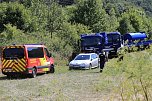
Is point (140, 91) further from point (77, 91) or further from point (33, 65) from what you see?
point (33, 65)

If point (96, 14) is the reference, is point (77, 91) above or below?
below

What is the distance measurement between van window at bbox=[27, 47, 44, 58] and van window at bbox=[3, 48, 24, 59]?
54 cm

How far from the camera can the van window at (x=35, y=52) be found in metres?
24.7

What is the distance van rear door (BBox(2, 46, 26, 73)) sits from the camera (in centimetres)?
2416

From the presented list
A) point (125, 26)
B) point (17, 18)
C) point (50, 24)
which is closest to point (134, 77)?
point (17, 18)

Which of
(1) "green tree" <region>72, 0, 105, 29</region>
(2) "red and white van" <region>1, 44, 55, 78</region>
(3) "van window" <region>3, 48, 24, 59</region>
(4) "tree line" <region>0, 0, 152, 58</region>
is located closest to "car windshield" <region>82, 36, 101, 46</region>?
(4) "tree line" <region>0, 0, 152, 58</region>

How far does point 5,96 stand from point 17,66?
26.3 feet

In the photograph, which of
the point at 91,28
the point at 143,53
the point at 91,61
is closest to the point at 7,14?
the point at 91,28

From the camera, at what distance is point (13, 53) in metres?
24.5

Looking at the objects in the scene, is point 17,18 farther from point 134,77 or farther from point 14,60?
point 134,77

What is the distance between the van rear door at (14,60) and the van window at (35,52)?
1.88ft

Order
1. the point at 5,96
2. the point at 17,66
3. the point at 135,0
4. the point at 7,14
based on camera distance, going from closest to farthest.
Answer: the point at 5,96 → the point at 17,66 → the point at 7,14 → the point at 135,0

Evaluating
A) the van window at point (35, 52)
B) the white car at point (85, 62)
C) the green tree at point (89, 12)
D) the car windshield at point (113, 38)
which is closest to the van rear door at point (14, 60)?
the van window at point (35, 52)

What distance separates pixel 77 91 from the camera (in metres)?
17.5
